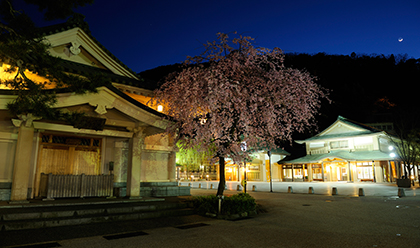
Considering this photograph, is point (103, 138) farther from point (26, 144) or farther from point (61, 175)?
point (26, 144)

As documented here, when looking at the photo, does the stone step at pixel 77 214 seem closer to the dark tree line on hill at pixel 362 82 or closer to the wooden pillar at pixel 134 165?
the wooden pillar at pixel 134 165

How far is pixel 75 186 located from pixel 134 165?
2.45 metres

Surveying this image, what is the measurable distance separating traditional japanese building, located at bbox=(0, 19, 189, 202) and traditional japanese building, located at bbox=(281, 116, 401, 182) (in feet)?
101

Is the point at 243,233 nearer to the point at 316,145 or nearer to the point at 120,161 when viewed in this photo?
the point at 120,161

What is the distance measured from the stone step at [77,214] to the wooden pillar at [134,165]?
1620 millimetres

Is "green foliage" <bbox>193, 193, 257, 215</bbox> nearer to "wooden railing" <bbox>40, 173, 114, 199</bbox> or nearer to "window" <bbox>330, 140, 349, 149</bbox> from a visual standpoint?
"wooden railing" <bbox>40, 173, 114, 199</bbox>

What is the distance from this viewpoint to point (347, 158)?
36375 millimetres

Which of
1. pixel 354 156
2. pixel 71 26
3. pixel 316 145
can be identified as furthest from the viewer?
pixel 316 145

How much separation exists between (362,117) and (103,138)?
6805 centimetres

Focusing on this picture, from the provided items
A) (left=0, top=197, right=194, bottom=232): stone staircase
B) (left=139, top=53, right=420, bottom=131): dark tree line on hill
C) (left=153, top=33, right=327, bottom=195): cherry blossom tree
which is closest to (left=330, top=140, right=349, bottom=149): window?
(left=139, top=53, right=420, bottom=131): dark tree line on hill

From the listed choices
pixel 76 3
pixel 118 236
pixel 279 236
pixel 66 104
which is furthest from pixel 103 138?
pixel 279 236

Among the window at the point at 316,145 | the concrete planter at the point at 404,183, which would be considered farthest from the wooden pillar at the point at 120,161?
the window at the point at 316,145

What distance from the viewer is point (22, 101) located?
7949mm

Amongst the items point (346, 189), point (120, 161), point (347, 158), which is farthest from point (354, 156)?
point (120, 161)
